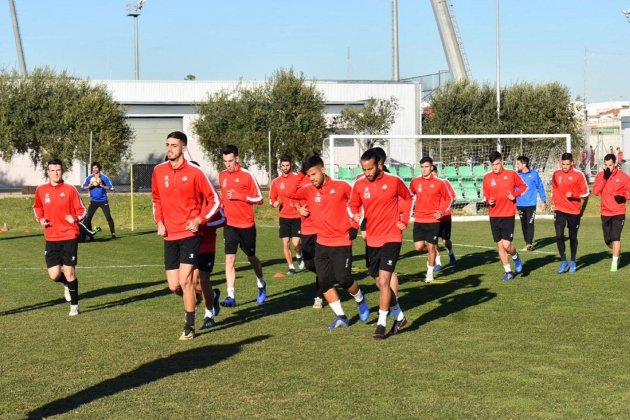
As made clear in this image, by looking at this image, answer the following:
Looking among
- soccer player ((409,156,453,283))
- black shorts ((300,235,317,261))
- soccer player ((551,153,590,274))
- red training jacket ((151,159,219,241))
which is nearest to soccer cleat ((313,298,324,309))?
black shorts ((300,235,317,261))

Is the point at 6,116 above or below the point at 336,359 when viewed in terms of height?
above

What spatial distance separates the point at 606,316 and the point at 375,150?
3793 mm

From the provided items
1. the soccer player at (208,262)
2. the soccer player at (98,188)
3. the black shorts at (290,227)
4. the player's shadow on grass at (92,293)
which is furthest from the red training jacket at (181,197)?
the soccer player at (98,188)

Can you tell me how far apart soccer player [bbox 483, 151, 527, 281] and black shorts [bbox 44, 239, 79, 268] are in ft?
24.4

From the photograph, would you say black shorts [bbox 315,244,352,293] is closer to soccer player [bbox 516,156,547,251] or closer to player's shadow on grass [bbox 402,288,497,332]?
player's shadow on grass [bbox 402,288,497,332]

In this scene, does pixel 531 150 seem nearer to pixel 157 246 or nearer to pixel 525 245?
pixel 525 245

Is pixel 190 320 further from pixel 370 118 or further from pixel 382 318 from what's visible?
pixel 370 118

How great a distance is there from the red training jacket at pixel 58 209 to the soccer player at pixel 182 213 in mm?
2715

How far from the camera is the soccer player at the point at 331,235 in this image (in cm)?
1142

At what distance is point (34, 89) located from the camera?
5078 centimetres

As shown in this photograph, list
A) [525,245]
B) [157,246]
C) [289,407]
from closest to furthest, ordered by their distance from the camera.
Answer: [289,407] → [525,245] → [157,246]

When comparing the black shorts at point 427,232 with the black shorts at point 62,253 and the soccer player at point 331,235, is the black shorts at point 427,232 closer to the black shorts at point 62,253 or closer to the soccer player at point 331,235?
the soccer player at point 331,235

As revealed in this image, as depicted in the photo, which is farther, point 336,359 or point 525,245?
point 525,245

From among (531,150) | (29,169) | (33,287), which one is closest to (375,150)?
(33,287)
